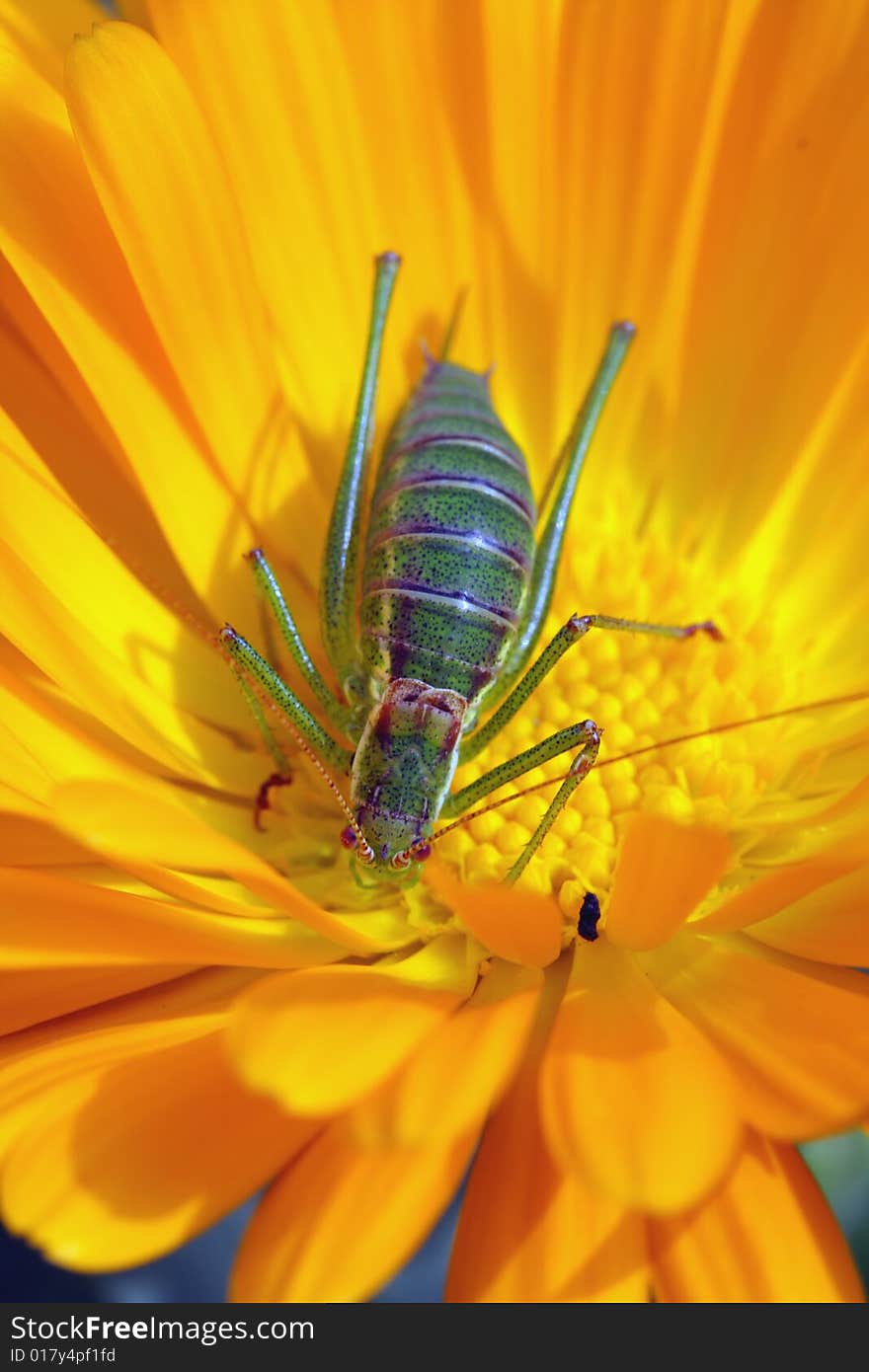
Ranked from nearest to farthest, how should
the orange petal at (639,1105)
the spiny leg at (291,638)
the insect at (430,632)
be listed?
the orange petal at (639,1105), the insect at (430,632), the spiny leg at (291,638)

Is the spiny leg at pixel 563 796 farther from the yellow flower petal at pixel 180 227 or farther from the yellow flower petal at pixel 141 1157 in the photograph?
the yellow flower petal at pixel 180 227

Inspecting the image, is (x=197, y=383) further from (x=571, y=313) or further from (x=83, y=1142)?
(x=83, y=1142)

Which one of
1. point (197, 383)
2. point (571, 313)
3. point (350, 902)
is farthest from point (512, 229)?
point (350, 902)

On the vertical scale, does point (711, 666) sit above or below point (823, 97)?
below

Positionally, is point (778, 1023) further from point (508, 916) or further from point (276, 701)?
point (276, 701)

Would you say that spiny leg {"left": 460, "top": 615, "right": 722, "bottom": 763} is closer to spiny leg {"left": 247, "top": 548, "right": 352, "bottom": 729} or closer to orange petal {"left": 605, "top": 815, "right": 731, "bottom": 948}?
spiny leg {"left": 247, "top": 548, "right": 352, "bottom": 729}

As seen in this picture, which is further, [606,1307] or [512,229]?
[512,229]

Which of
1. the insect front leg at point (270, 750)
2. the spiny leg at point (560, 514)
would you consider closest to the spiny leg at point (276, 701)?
the insect front leg at point (270, 750)
